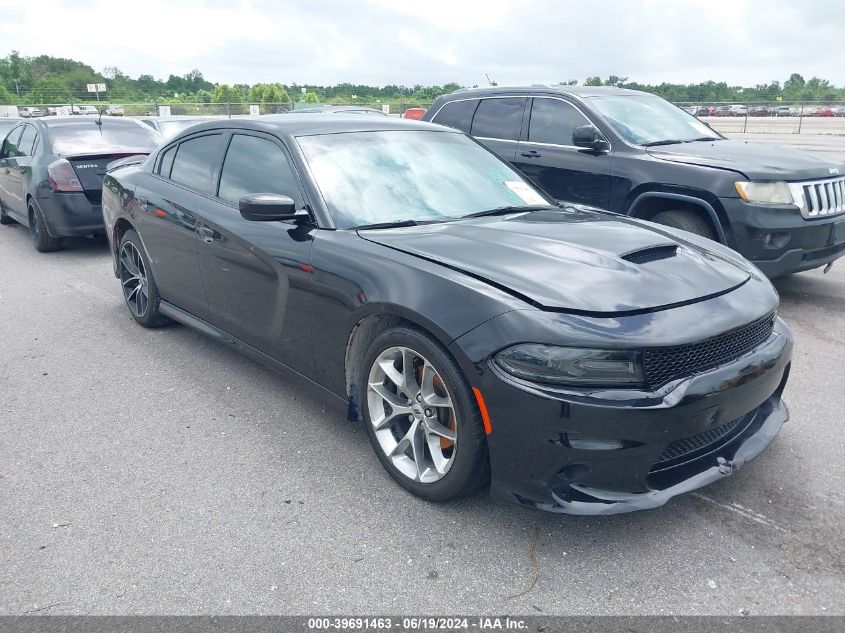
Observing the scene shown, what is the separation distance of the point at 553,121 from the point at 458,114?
1.32 meters

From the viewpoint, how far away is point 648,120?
21.9 ft

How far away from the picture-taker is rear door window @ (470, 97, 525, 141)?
23.5ft

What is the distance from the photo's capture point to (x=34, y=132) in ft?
28.5

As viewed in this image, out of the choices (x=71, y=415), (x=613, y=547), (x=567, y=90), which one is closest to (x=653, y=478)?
(x=613, y=547)

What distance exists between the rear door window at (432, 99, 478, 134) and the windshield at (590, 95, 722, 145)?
143cm

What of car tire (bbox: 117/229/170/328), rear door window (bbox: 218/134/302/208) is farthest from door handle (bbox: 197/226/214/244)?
car tire (bbox: 117/229/170/328)

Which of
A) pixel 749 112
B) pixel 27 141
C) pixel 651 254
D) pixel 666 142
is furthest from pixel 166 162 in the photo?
pixel 749 112

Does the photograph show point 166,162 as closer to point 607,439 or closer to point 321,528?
point 321,528

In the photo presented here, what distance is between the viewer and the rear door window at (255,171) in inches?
147

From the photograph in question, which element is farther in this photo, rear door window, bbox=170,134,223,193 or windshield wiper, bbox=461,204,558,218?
rear door window, bbox=170,134,223,193

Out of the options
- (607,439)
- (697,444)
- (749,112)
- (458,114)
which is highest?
(749,112)

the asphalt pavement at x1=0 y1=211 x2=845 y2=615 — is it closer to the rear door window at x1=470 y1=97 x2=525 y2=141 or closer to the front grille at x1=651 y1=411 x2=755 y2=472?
the front grille at x1=651 y1=411 x2=755 y2=472

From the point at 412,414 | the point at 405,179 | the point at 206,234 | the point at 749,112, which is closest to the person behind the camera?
the point at 412,414

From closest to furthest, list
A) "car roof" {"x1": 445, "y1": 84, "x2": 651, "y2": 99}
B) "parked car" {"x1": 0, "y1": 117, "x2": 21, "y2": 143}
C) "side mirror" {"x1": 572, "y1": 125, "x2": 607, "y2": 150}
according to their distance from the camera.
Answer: "side mirror" {"x1": 572, "y1": 125, "x2": 607, "y2": 150} → "car roof" {"x1": 445, "y1": 84, "x2": 651, "y2": 99} → "parked car" {"x1": 0, "y1": 117, "x2": 21, "y2": 143}
